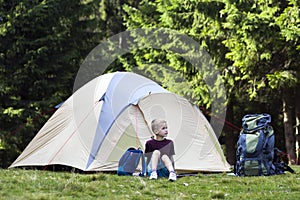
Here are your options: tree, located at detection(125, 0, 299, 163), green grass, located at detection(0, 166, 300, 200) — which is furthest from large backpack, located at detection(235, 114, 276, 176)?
tree, located at detection(125, 0, 299, 163)

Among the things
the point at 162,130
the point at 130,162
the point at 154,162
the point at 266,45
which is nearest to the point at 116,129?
the point at 130,162

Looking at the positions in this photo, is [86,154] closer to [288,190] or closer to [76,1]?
[288,190]

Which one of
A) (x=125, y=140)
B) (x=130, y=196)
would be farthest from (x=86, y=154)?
(x=130, y=196)

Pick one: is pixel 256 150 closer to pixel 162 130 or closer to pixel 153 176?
pixel 162 130

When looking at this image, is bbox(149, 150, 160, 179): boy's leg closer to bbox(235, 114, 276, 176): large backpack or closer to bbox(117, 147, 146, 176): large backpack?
bbox(117, 147, 146, 176): large backpack

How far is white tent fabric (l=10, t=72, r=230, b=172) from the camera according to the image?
8594mm

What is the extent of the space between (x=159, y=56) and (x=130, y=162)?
29.0 feet

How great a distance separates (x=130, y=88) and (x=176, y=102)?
33.3 inches

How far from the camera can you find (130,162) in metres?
8.02

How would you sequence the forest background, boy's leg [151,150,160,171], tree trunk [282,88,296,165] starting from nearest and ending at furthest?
1. boy's leg [151,150,160,171]
2. the forest background
3. tree trunk [282,88,296,165]

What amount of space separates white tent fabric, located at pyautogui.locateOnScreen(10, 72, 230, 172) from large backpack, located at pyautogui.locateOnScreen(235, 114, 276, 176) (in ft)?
4.14

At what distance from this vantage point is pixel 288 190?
5.84 metres

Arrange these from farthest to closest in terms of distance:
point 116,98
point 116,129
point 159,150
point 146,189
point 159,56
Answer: point 159,56 → point 116,98 → point 116,129 → point 159,150 → point 146,189

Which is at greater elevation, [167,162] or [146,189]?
[167,162]
